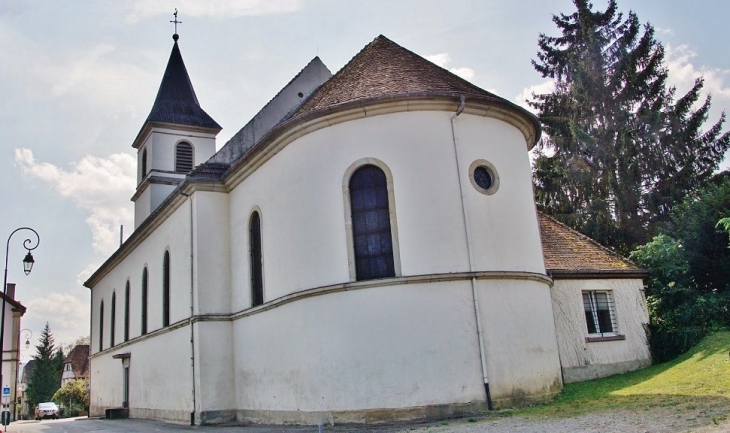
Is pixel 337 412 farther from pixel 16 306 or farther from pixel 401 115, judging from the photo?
pixel 16 306

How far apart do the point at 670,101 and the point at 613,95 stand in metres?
2.62

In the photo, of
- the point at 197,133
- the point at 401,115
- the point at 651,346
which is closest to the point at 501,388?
the point at 401,115

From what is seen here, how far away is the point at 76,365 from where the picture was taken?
75.2 m

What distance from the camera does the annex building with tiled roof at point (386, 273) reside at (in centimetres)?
1423

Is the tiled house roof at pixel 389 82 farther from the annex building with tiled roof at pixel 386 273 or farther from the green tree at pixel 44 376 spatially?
the green tree at pixel 44 376

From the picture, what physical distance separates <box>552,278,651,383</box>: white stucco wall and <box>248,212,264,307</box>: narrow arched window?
8.36 m

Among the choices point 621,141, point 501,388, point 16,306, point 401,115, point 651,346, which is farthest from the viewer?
point 16,306

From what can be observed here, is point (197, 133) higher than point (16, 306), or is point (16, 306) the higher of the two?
point (197, 133)

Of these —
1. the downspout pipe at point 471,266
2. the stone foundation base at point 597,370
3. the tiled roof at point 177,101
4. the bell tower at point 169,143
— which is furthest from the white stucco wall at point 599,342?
the tiled roof at point 177,101

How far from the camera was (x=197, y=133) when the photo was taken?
104ft

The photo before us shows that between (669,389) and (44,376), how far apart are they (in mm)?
73344

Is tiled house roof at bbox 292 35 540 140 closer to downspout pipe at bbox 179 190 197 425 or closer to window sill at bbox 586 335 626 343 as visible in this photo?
downspout pipe at bbox 179 190 197 425

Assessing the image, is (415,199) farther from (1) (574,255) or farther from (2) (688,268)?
(2) (688,268)

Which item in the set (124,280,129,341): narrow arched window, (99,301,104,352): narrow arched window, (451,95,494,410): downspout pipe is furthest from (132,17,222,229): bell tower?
(451,95,494,410): downspout pipe
